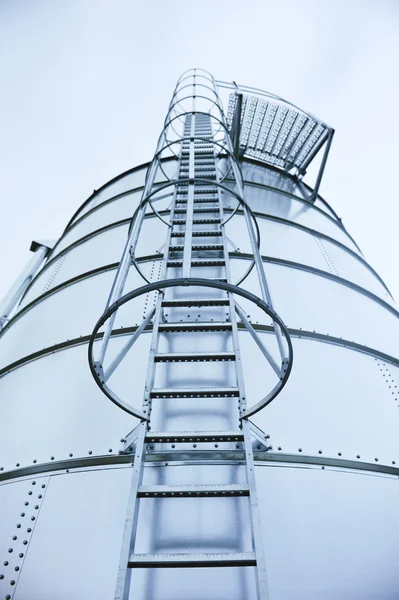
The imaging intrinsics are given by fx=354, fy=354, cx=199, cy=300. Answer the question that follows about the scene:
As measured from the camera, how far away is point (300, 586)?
1934 millimetres

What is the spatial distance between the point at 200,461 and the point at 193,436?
40 cm

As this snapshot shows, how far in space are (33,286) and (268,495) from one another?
5.49 meters

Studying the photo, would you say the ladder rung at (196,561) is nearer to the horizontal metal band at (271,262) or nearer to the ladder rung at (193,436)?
the ladder rung at (193,436)

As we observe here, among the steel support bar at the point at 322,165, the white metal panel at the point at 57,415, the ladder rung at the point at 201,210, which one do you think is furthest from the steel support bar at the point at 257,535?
the steel support bar at the point at 322,165

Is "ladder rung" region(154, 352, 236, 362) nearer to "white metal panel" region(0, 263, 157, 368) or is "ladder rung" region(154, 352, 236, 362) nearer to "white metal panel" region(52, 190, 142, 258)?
"white metal panel" region(0, 263, 157, 368)

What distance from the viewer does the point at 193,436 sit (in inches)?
80.0

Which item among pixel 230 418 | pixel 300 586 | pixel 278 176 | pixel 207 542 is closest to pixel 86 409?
pixel 230 418

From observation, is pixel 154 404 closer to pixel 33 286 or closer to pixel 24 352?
pixel 24 352

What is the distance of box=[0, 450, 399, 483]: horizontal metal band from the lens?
2297 mm

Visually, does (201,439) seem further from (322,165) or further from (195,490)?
(322,165)

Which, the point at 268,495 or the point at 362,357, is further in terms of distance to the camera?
the point at 362,357

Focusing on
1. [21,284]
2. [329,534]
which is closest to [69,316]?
[329,534]

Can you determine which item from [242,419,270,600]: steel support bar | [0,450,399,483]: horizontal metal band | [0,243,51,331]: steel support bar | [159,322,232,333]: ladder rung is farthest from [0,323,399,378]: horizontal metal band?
[0,243,51,331]: steel support bar

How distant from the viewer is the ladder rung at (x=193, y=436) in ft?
6.67
